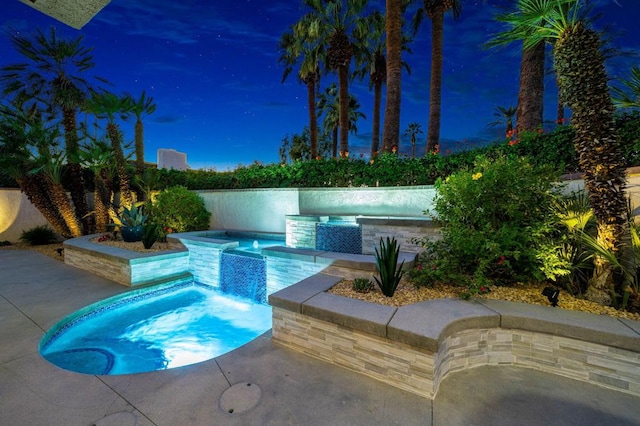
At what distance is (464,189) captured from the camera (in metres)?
3.58

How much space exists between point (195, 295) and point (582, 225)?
19.3 feet

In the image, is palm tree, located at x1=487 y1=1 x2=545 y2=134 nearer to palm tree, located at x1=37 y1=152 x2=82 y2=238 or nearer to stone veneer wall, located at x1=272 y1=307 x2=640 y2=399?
stone veneer wall, located at x1=272 y1=307 x2=640 y2=399

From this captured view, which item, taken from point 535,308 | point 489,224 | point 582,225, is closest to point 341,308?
point 535,308

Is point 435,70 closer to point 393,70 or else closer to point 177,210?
point 393,70

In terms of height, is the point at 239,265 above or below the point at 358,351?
above

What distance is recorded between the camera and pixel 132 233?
6.57 metres

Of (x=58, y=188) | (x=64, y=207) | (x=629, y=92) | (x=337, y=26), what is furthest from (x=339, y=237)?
(x=337, y=26)

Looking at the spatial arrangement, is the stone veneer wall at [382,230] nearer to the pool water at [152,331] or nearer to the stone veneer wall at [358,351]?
the pool water at [152,331]

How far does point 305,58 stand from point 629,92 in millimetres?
14537

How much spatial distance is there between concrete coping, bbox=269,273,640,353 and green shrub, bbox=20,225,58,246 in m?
11.2

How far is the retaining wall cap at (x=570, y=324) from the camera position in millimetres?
2082

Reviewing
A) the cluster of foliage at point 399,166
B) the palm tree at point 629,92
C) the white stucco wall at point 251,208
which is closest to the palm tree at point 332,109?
the cluster of foliage at point 399,166

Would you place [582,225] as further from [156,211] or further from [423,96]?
[423,96]

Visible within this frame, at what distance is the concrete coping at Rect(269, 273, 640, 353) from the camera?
2.09m
